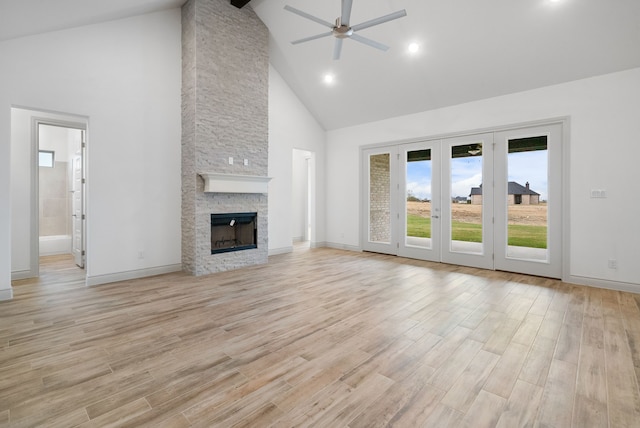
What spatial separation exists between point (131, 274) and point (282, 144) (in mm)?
4125

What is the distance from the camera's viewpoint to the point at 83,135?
5.42 meters

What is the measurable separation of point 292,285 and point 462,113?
14.8 ft

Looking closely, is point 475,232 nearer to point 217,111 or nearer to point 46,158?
point 217,111

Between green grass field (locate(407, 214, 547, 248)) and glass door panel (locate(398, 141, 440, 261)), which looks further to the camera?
glass door panel (locate(398, 141, 440, 261))

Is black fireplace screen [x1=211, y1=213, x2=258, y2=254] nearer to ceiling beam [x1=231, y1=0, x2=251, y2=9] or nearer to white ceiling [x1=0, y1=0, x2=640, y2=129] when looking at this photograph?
white ceiling [x1=0, y1=0, x2=640, y2=129]

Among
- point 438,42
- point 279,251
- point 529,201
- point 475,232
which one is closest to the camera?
point 438,42

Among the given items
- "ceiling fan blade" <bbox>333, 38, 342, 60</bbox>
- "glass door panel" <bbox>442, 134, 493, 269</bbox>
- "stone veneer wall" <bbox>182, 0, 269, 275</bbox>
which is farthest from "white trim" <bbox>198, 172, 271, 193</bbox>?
"glass door panel" <bbox>442, 134, 493, 269</bbox>

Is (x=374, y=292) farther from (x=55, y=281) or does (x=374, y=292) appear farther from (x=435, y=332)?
(x=55, y=281)

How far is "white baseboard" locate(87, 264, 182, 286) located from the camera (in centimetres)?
457

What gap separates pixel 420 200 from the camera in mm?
6508

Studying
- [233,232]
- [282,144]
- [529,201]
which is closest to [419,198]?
[529,201]

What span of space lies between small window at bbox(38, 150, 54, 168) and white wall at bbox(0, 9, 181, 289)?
7.13 feet

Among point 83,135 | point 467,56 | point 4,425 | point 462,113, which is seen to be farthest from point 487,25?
point 83,135

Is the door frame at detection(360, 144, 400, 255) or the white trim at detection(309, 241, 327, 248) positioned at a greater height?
the door frame at detection(360, 144, 400, 255)
